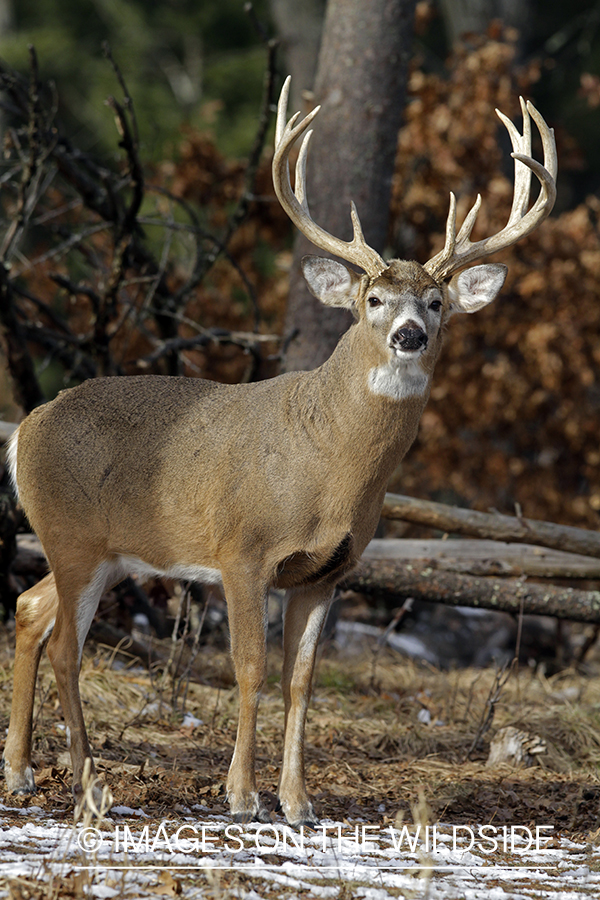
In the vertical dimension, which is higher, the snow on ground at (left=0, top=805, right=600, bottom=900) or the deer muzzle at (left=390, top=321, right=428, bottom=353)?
the deer muzzle at (left=390, top=321, right=428, bottom=353)

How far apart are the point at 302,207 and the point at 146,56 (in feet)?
76.4

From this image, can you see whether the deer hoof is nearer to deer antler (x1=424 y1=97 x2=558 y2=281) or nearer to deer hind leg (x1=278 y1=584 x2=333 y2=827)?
deer hind leg (x1=278 y1=584 x2=333 y2=827)

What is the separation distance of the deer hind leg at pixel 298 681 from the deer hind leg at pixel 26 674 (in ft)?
3.66

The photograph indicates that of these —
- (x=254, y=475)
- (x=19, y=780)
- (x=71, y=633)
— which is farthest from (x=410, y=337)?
(x=19, y=780)

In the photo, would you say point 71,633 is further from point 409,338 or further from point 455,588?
point 455,588

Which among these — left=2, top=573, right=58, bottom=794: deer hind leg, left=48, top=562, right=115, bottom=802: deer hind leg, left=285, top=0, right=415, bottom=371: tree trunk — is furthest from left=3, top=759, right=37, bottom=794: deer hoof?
left=285, top=0, right=415, bottom=371: tree trunk

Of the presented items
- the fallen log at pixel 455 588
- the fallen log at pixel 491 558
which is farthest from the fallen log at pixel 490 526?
the fallen log at pixel 455 588

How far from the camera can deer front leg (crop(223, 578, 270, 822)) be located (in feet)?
14.0

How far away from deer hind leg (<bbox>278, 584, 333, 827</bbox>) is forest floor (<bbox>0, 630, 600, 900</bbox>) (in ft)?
0.39

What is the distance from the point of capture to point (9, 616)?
264 inches

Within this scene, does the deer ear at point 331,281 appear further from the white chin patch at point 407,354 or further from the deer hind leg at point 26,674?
the deer hind leg at point 26,674

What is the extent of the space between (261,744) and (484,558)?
7.13 feet

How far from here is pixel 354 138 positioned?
7.20 metres

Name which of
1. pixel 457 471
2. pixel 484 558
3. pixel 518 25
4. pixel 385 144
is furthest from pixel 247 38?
pixel 484 558
